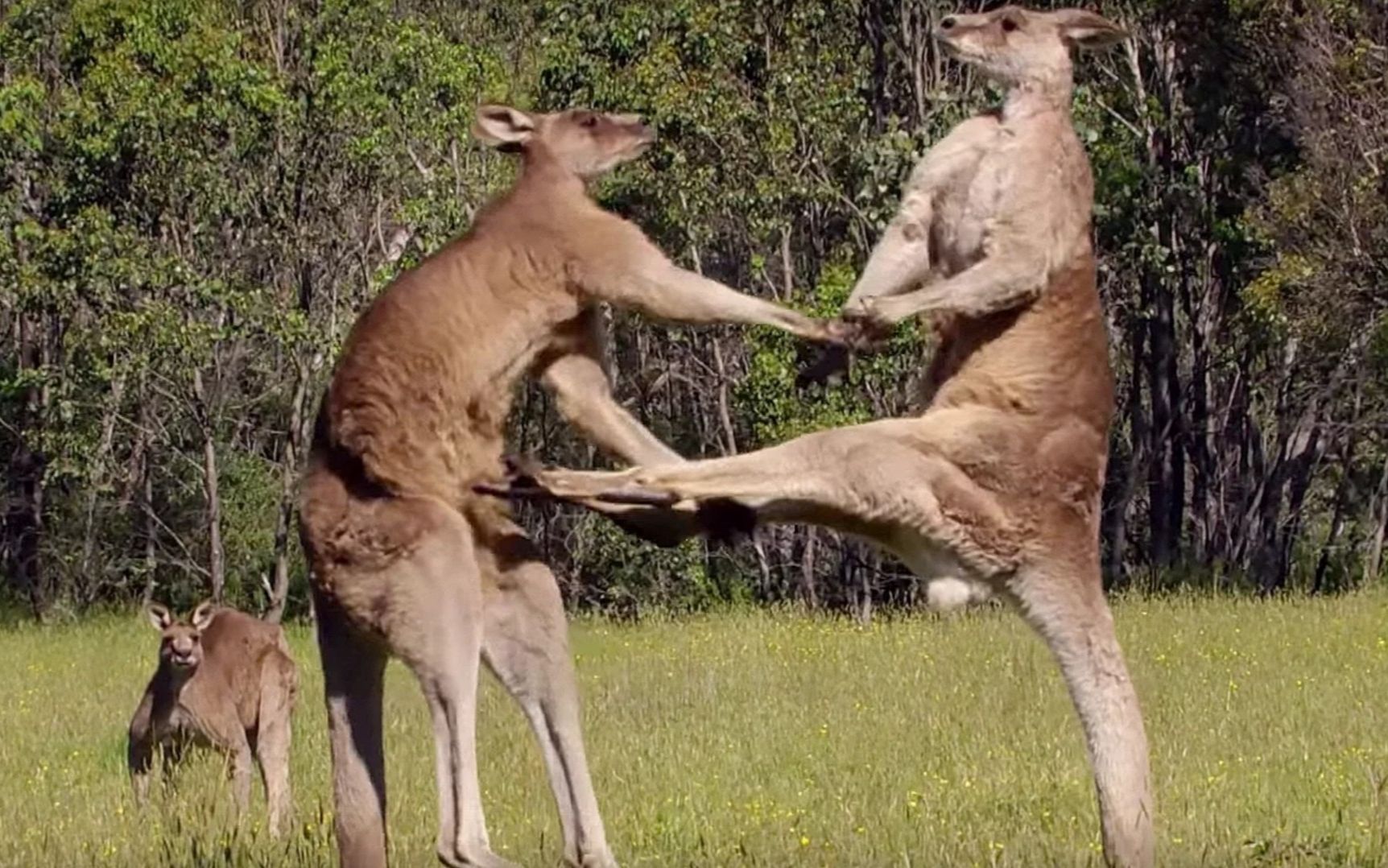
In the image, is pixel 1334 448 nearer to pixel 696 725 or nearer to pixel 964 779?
pixel 696 725

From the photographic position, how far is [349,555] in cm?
735

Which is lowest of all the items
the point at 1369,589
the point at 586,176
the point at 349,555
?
the point at 1369,589

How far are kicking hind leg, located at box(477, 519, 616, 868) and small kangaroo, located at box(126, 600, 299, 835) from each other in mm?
5589

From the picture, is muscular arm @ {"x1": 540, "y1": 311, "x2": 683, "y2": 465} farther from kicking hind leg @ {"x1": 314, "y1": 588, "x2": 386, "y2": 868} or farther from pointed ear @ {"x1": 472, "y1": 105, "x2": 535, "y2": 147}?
kicking hind leg @ {"x1": 314, "y1": 588, "x2": 386, "y2": 868}

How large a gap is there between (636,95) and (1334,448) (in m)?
13.5

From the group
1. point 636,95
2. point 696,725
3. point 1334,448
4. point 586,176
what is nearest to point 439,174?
point 636,95

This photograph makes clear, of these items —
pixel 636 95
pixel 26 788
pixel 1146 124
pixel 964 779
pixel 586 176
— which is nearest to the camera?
pixel 586 176

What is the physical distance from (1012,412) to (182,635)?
7378 mm

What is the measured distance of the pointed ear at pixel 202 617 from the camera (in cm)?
1398

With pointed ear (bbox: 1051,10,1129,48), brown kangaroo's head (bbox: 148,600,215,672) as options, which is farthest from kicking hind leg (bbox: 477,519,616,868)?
brown kangaroo's head (bbox: 148,600,215,672)

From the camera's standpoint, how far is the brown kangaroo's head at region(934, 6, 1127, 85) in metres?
7.65

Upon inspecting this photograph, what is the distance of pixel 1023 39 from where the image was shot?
7688 mm

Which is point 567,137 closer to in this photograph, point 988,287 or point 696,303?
point 696,303

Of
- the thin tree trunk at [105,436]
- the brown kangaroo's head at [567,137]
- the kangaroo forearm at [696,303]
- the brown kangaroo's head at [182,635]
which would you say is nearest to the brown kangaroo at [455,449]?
the kangaroo forearm at [696,303]
